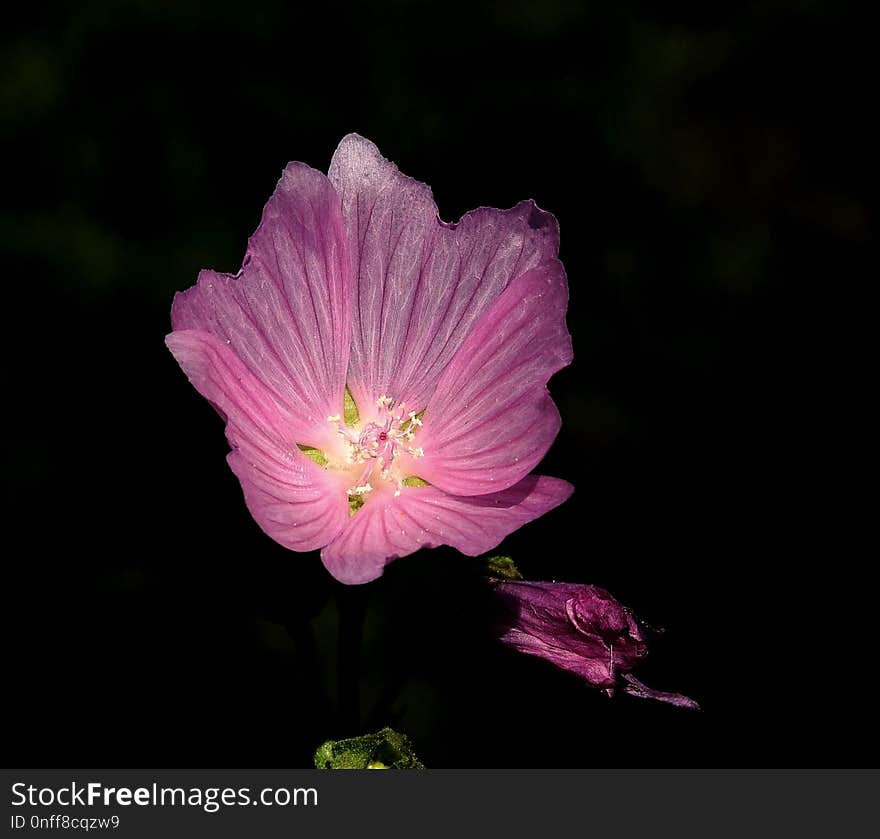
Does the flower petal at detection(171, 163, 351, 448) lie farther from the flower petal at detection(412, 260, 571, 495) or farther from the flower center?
the flower petal at detection(412, 260, 571, 495)

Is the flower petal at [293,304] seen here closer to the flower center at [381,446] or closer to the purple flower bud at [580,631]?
the flower center at [381,446]

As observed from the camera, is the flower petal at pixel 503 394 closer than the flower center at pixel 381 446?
Yes

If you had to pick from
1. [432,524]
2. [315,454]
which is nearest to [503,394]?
[432,524]

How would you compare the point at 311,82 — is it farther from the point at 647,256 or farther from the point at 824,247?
the point at 824,247

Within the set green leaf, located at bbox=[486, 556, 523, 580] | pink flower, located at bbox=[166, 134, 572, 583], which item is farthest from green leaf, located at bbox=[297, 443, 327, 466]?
green leaf, located at bbox=[486, 556, 523, 580]

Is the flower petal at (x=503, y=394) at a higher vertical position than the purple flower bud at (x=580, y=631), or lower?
higher

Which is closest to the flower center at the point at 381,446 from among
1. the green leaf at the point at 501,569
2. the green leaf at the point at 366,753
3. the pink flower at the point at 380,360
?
the pink flower at the point at 380,360

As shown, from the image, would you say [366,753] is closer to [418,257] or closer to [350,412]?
[350,412]

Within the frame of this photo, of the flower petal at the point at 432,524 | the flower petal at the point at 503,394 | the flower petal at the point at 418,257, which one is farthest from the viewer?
the flower petal at the point at 418,257
